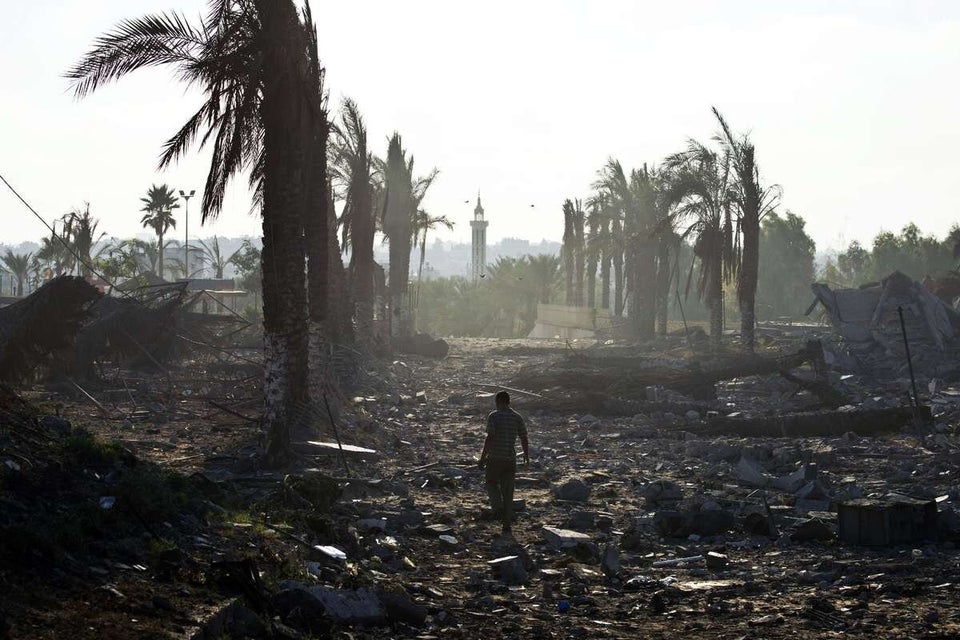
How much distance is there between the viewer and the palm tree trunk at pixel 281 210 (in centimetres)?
1485

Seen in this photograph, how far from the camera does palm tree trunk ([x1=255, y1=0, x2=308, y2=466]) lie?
1485 centimetres

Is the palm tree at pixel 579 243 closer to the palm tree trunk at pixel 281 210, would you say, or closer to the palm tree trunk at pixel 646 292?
the palm tree trunk at pixel 646 292

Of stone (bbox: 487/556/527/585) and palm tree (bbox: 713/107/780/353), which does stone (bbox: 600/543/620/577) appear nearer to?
stone (bbox: 487/556/527/585)

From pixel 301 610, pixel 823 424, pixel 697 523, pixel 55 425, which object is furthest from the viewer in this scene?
pixel 823 424

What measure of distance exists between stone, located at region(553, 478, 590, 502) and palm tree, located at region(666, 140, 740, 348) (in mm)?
21532

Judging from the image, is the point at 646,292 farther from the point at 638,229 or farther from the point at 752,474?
the point at 752,474

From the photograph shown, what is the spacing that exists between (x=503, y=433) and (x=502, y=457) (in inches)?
11.1

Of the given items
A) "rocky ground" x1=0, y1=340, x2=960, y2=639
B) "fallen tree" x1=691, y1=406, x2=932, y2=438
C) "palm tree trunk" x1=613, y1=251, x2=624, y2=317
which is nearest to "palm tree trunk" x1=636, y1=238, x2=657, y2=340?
"palm tree trunk" x1=613, y1=251, x2=624, y2=317

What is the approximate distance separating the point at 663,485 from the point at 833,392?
10.0 meters

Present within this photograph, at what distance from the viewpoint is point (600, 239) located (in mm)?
56625

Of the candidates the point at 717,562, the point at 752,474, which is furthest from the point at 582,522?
the point at 752,474

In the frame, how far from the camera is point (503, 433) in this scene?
37.5ft

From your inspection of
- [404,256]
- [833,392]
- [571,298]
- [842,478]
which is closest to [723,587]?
[842,478]

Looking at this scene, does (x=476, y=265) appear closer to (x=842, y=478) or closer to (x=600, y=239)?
(x=600, y=239)
